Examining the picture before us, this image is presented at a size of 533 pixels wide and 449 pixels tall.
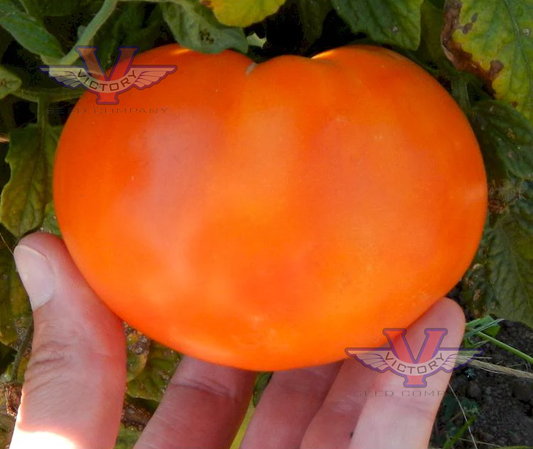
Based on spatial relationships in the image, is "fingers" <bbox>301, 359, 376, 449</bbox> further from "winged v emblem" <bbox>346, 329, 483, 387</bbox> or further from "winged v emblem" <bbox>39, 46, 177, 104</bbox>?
"winged v emblem" <bbox>39, 46, 177, 104</bbox>

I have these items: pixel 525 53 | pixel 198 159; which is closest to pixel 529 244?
pixel 525 53

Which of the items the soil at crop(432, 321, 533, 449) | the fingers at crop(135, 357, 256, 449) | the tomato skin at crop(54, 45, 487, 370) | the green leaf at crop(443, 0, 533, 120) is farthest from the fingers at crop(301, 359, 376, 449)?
the soil at crop(432, 321, 533, 449)

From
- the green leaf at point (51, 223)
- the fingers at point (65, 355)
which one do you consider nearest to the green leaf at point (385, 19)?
the fingers at point (65, 355)

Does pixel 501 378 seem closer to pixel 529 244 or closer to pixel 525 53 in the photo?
pixel 529 244

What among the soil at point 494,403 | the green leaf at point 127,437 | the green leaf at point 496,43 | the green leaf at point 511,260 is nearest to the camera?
the green leaf at point 496,43

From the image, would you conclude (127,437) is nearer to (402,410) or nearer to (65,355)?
(65,355)

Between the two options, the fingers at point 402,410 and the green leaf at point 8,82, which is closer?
the green leaf at point 8,82

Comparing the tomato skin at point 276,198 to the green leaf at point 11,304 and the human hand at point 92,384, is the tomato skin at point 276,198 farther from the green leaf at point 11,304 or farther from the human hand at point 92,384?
the green leaf at point 11,304

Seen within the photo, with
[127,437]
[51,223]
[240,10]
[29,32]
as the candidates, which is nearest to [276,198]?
[240,10]
